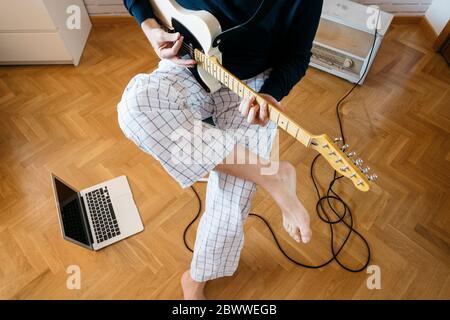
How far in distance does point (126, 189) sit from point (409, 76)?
1582mm

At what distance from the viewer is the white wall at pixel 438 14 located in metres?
1.76

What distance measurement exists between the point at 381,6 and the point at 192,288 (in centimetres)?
193

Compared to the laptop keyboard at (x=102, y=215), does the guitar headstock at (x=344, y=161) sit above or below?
above

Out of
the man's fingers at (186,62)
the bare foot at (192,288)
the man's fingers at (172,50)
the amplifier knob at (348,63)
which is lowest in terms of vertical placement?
the bare foot at (192,288)

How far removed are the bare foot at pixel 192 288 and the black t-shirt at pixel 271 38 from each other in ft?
2.12

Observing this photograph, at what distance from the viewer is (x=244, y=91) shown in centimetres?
72

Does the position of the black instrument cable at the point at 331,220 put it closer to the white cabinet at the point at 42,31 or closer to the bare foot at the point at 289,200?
the bare foot at the point at 289,200

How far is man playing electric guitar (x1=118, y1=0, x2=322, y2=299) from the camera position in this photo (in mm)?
717

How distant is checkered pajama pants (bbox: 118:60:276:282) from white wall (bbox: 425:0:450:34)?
1.49 metres

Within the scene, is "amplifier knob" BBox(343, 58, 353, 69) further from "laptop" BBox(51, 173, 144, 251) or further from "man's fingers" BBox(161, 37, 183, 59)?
"laptop" BBox(51, 173, 144, 251)

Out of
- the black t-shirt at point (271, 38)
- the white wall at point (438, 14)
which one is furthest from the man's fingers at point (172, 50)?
the white wall at point (438, 14)

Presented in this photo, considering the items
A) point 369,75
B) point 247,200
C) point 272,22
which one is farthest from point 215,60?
point 369,75

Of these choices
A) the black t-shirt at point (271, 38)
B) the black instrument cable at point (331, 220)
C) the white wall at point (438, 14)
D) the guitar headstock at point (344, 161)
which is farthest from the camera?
the white wall at point (438, 14)

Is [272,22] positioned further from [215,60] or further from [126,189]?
[126,189]
